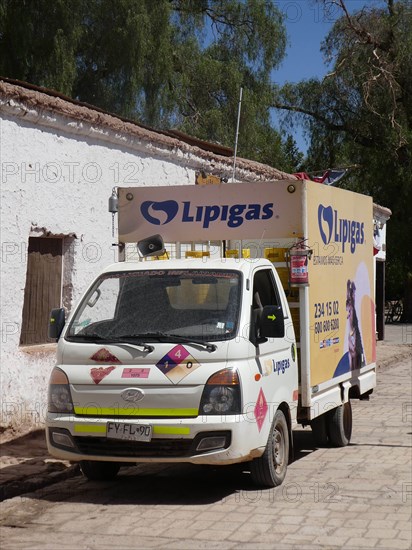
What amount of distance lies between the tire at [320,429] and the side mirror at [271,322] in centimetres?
254

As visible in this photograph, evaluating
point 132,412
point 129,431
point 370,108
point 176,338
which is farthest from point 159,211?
point 370,108

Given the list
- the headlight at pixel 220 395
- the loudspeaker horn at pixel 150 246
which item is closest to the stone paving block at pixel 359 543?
the headlight at pixel 220 395

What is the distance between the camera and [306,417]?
9.27 metres

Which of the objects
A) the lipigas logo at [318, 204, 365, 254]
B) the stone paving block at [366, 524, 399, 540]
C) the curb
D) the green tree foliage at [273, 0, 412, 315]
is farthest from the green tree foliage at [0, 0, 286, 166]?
the stone paving block at [366, 524, 399, 540]

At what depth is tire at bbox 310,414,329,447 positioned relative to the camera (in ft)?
34.4

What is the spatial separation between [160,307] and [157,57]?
54.5 feet

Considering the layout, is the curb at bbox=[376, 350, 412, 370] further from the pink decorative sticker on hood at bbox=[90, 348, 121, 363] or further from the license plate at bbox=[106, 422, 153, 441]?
the license plate at bbox=[106, 422, 153, 441]

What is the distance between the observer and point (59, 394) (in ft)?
26.6

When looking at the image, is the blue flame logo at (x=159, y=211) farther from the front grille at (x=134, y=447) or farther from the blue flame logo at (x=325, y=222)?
the front grille at (x=134, y=447)

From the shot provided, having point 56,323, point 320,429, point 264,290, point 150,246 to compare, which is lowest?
point 320,429

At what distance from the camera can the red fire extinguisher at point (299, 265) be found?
9.09m

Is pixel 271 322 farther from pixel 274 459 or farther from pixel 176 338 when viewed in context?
pixel 274 459

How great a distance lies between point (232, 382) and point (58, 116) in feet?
16.7

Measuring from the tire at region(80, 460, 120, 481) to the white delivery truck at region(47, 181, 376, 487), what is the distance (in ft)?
0.06
